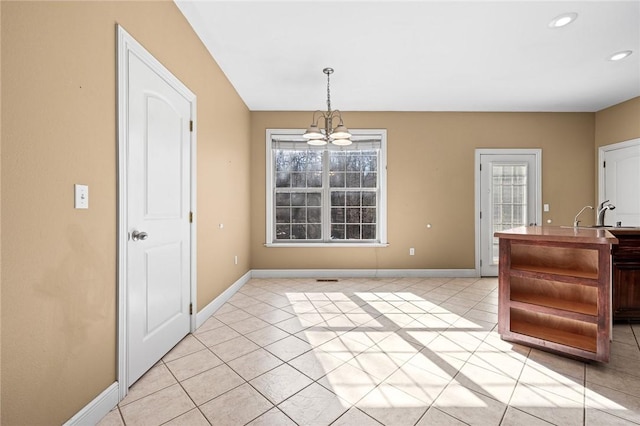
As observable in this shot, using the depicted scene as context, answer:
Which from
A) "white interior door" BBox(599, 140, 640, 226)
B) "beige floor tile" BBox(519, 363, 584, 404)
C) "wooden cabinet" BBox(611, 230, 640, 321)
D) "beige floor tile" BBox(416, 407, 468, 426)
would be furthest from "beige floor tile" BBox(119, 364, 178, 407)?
"white interior door" BBox(599, 140, 640, 226)

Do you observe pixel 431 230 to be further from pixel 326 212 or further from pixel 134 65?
pixel 134 65

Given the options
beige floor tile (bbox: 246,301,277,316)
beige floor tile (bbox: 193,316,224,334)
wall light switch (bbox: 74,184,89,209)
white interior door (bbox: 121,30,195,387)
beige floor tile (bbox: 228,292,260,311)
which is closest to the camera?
wall light switch (bbox: 74,184,89,209)

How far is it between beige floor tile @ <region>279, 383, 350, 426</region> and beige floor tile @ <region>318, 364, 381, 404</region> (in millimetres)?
52

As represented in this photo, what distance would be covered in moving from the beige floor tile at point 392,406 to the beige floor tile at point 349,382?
5cm

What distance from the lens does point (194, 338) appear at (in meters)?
2.49

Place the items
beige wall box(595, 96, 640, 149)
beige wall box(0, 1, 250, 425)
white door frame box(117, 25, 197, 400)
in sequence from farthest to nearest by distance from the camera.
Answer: beige wall box(595, 96, 640, 149) → white door frame box(117, 25, 197, 400) → beige wall box(0, 1, 250, 425)

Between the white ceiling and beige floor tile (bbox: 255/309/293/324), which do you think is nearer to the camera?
the white ceiling

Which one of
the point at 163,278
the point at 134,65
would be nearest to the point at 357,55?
the point at 134,65

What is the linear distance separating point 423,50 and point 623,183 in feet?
13.0

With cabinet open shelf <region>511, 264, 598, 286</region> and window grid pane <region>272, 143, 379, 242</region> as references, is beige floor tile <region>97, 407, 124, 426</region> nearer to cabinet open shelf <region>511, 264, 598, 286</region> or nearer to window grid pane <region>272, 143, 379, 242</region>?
cabinet open shelf <region>511, 264, 598, 286</region>

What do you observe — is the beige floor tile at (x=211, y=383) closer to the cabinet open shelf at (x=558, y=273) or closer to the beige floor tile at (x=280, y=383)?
the beige floor tile at (x=280, y=383)

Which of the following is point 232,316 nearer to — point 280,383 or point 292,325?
point 292,325

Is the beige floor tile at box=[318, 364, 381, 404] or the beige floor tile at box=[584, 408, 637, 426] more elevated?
the beige floor tile at box=[584, 408, 637, 426]

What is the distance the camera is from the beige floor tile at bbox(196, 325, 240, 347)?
244cm
